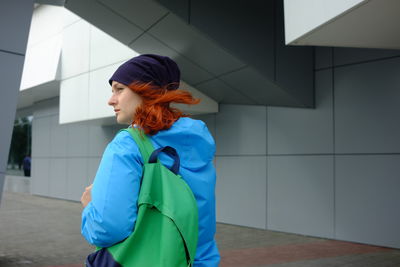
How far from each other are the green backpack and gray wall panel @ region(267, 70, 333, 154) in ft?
24.6

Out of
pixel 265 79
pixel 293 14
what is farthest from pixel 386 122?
pixel 293 14

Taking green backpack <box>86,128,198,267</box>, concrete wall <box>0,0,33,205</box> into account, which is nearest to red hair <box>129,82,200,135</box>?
green backpack <box>86,128,198,267</box>

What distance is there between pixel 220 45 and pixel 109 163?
6467 millimetres

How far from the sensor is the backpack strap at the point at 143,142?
1442 millimetres

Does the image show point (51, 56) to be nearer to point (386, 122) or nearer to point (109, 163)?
point (386, 122)

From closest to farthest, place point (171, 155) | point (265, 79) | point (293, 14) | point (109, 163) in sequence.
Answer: point (109, 163) → point (171, 155) → point (293, 14) → point (265, 79)

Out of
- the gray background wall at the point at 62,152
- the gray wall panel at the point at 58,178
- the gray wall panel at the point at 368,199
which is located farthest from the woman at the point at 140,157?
the gray wall panel at the point at 58,178

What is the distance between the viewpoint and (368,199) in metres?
7.88

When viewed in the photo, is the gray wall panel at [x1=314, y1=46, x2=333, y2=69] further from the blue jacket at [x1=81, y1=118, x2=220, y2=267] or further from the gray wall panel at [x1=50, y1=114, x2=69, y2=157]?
the gray wall panel at [x1=50, y1=114, x2=69, y2=157]

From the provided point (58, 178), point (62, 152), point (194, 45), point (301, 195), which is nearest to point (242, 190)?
point (301, 195)

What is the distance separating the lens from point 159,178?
143cm

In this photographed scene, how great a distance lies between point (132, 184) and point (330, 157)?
761 cm

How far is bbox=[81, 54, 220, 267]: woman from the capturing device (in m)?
1.37

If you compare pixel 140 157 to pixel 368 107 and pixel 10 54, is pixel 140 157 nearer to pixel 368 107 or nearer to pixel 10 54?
pixel 10 54
